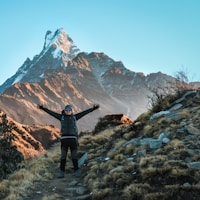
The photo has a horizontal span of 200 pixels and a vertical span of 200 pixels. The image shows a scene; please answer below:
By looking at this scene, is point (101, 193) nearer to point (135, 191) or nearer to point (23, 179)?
point (135, 191)

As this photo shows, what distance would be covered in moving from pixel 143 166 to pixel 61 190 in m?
2.76

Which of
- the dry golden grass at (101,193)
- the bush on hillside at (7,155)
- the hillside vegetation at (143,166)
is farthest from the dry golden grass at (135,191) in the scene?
the bush on hillside at (7,155)

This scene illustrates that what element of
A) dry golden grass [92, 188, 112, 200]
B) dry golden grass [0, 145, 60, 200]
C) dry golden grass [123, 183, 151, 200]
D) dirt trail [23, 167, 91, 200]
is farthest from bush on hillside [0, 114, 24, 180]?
dry golden grass [123, 183, 151, 200]

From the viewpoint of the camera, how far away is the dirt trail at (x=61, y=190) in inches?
420

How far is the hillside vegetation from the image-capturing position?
941cm

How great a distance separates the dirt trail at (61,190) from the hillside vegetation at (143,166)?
0.03 meters

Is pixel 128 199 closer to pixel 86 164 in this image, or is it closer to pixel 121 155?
pixel 121 155

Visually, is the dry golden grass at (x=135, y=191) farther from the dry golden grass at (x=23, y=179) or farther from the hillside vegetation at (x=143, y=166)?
the dry golden grass at (x=23, y=179)

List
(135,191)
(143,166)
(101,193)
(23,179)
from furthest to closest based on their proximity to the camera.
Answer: (23,179) < (143,166) < (101,193) < (135,191)

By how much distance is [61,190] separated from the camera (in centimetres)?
1165

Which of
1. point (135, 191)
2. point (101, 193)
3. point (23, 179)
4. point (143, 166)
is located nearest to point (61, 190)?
point (23, 179)

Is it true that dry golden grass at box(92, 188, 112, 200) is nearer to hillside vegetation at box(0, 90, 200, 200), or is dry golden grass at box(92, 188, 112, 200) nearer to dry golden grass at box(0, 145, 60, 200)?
hillside vegetation at box(0, 90, 200, 200)

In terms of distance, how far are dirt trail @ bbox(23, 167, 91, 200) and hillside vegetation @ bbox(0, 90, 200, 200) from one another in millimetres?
31

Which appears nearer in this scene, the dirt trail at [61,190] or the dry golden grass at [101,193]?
the dry golden grass at [101,193]
